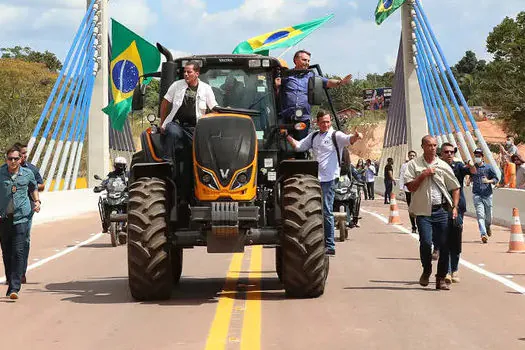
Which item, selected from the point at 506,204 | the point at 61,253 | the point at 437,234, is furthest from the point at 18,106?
the point at 437,234

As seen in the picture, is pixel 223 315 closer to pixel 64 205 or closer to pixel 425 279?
pixel 425 279

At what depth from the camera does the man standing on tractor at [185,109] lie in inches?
496

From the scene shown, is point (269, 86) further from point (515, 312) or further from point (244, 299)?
point (515, 312)

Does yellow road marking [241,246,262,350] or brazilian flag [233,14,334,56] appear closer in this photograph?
yellow road marking [241,246,262,350]

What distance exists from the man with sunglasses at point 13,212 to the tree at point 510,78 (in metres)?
54.7

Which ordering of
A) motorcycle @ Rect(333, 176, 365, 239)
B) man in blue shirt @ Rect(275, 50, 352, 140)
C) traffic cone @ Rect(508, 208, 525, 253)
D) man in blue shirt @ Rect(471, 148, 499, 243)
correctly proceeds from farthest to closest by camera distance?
man in blue shirt @ Rect(471, 148, 499, 243)
motorcycle @ Rect(333, 176, 365, 239)
traffic cone @ Rect(508, 208, 525, 253)
man in blue shirt @ Rect(275, 50, 352, 140)

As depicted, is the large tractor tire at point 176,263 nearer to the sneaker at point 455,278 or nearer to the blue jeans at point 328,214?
the blue jeans at point 328,214

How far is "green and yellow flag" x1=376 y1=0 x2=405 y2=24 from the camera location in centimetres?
4672

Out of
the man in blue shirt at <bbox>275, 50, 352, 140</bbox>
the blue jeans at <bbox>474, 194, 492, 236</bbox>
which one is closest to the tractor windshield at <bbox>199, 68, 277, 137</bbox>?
the man in blue shirt at <bbox>275, 50, 352, 140</bbox>

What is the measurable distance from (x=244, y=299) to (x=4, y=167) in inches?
142

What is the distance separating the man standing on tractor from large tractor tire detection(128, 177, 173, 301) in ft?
1.86

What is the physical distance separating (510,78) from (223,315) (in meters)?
58.8

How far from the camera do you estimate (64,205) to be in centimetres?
3684

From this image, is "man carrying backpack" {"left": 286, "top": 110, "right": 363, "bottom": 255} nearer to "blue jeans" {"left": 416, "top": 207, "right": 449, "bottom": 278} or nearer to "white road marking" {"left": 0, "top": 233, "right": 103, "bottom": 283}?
"blue jeans" {"left": 416, "top": 207, "right": 449, "bottom": 278}
